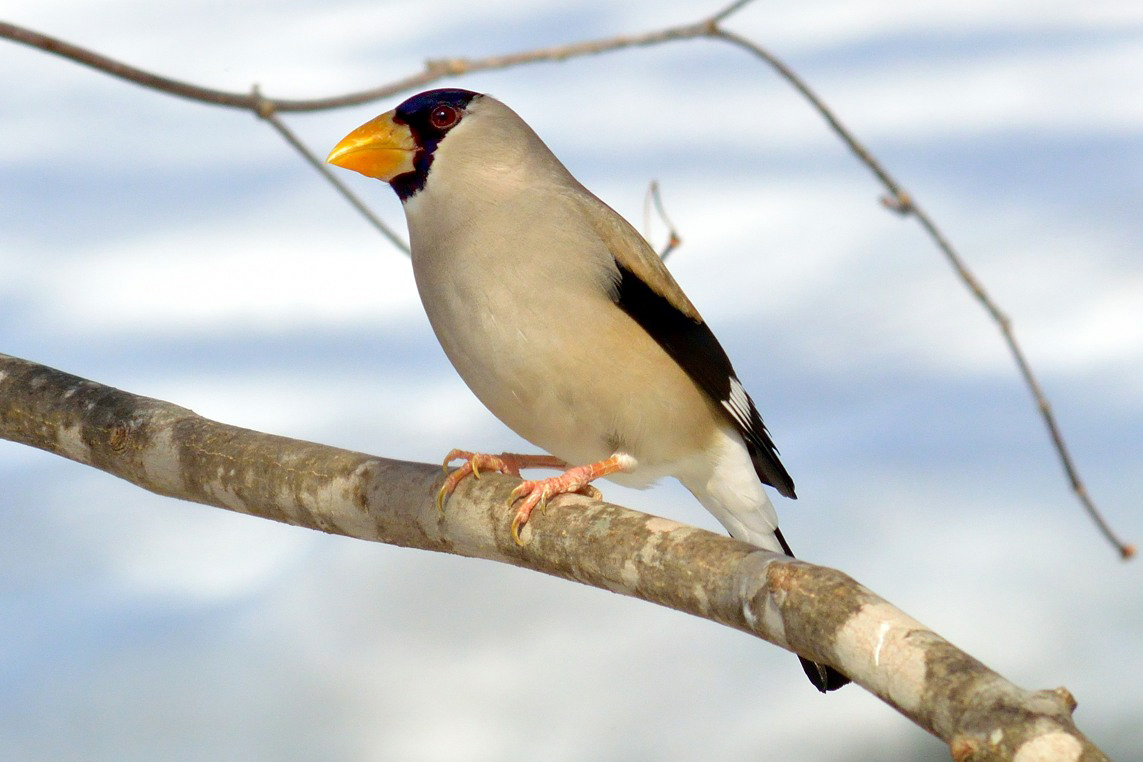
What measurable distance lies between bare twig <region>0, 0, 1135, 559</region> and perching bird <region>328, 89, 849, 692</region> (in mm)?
527

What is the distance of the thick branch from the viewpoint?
206cm

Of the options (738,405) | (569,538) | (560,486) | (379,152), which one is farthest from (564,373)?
(379,152)

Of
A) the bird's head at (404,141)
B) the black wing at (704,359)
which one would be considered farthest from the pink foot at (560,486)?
the bird's head at (404,141)

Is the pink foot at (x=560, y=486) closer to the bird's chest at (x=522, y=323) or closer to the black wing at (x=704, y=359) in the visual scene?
the bird's chest at (x=522, y=323)

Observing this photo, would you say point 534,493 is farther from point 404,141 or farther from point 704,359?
point 404,141

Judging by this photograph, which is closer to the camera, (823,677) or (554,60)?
(554,60)

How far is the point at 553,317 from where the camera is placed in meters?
3.31

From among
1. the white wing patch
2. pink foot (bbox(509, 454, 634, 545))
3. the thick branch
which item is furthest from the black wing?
the thick branch

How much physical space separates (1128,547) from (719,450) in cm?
118

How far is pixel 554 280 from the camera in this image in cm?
336

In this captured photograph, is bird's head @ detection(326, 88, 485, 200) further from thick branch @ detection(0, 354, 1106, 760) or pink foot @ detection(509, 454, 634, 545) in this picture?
pink foot @ detection(509, 454, 634, 545)

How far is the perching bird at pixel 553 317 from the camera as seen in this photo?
3.32 meters

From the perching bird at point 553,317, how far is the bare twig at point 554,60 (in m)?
0.53

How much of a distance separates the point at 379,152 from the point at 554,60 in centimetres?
142
